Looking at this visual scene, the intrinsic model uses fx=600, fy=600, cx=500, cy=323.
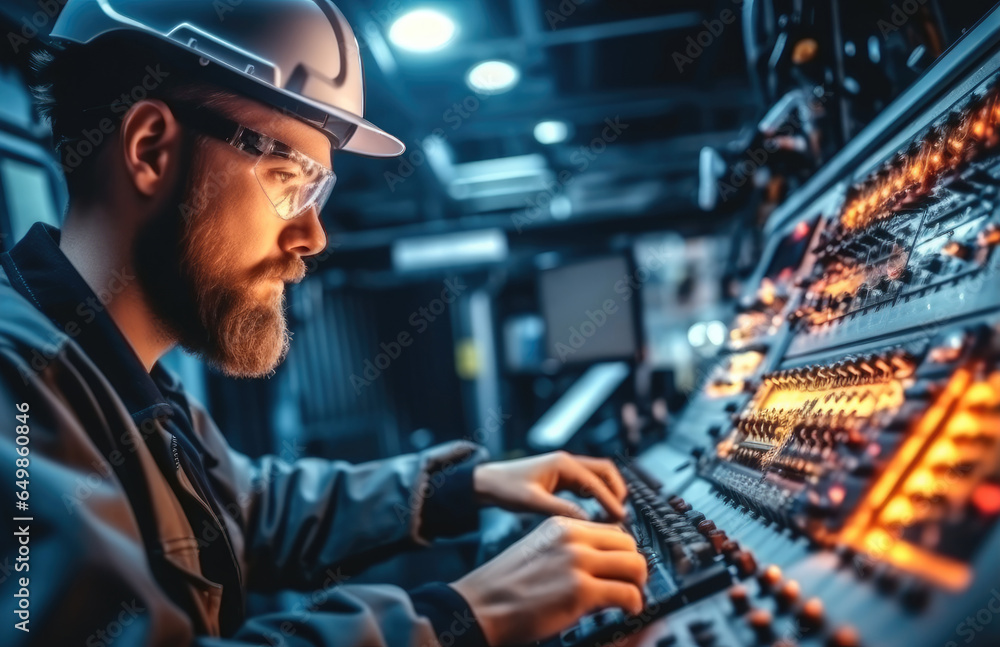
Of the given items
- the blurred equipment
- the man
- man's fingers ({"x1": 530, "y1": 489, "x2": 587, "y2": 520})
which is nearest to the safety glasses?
the man

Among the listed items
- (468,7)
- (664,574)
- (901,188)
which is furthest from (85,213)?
(468,7)

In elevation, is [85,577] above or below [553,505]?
above

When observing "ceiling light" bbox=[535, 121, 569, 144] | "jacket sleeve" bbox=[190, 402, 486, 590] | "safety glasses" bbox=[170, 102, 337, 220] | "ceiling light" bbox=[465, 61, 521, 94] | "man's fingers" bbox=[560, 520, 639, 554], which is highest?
"ceiling light" bbox=[535, 121, 569, 144]

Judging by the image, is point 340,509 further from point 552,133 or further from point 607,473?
point 552,133

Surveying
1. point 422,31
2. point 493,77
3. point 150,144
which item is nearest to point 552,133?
point 493,77

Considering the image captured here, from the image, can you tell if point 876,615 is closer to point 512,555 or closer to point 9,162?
point 512,555

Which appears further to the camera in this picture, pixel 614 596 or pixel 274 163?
pixel 274 163

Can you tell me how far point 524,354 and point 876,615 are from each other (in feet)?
10.4

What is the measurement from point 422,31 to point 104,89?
1757 mm

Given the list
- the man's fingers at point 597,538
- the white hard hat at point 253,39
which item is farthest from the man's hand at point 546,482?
the white hard hat at point 253,39

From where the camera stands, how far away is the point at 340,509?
1.20m

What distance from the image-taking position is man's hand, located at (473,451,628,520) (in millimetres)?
1014

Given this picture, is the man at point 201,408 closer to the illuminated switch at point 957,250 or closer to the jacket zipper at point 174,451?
the jacket zipper at point 174,451

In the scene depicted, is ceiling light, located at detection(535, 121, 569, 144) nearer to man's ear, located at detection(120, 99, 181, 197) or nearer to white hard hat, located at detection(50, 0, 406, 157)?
white hard hat, located at detection(50, 0, 406, 157)
